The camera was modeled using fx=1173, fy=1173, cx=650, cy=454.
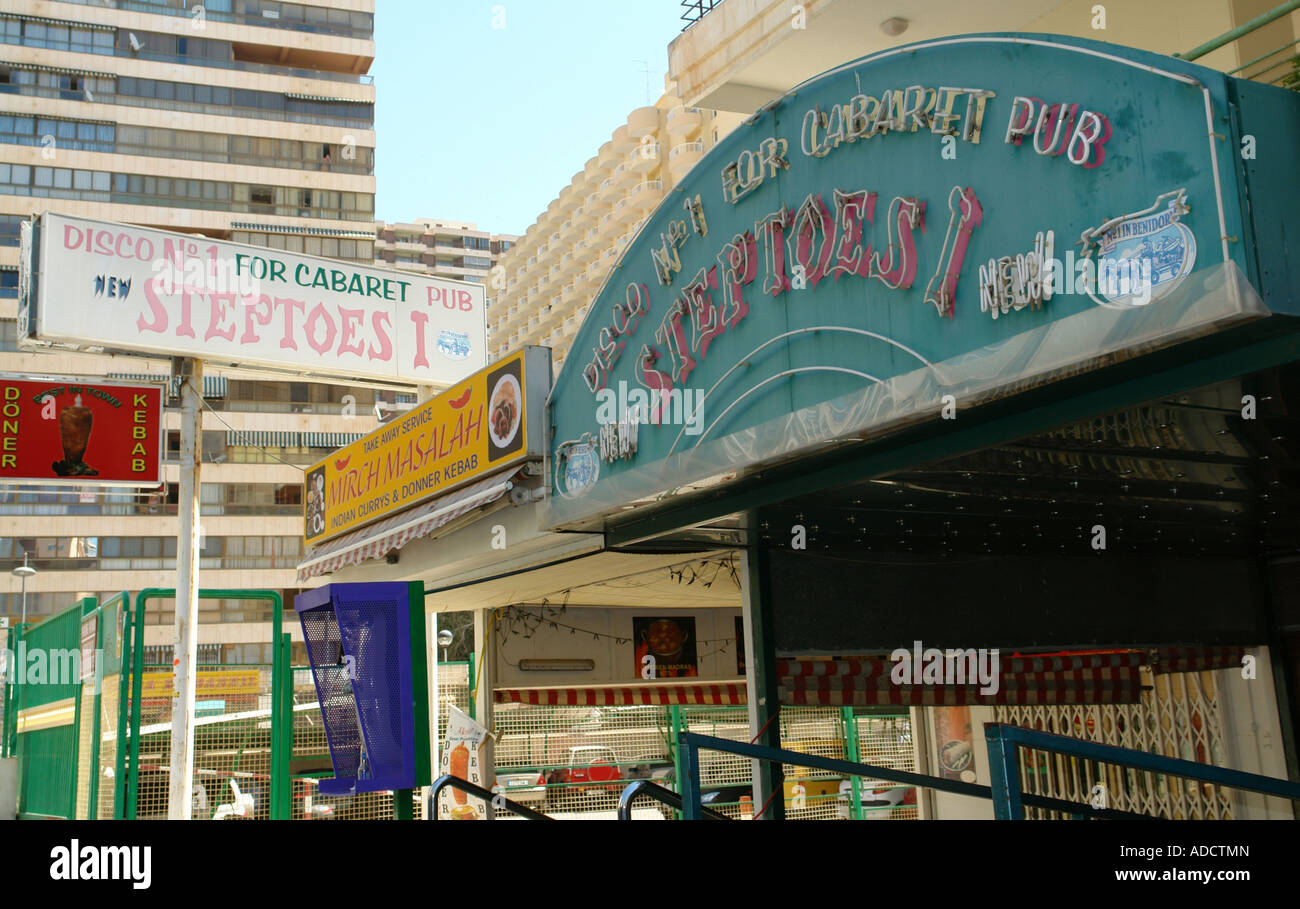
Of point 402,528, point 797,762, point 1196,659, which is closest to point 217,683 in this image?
point 402,528

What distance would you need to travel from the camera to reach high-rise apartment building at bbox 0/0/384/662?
56.1 m

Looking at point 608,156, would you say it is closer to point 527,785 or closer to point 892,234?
point 527,785

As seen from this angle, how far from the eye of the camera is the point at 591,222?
91500 millimetres

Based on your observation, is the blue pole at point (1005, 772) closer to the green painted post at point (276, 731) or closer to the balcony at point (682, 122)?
the green painted post at point (276, 731)

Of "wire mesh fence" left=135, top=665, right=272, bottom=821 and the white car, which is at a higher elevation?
"wire mesh fence" left=135, top=665, right=272, bottom=821

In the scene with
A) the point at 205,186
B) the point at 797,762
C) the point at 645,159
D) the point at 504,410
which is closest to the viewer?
the point at 797,762

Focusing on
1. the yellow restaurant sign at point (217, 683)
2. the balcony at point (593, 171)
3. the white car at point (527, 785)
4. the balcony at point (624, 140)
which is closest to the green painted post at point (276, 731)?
the yellow restaurant sign at point (217, 683)

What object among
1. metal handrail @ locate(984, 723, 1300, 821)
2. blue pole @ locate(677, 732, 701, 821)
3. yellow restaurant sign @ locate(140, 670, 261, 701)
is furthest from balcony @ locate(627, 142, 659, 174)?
metal handrail @ locate(984, 723, 1300, 821)

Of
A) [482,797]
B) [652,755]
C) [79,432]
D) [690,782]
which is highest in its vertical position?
[79,432]

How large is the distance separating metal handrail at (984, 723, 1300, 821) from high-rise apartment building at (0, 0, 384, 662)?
2075 inches

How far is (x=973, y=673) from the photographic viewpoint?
8.56 meters

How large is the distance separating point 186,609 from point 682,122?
2931 inches

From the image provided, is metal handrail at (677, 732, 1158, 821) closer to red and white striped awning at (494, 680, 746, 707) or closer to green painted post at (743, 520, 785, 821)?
green painted post at (743, 520, 785, 821)
